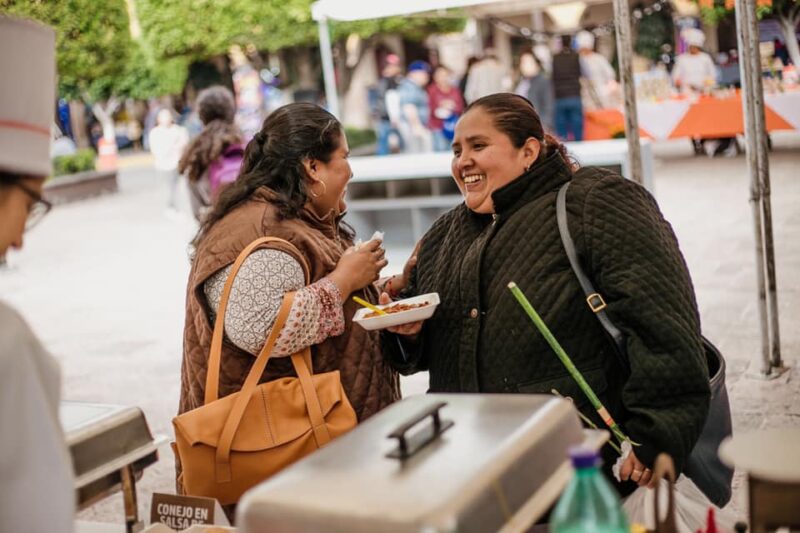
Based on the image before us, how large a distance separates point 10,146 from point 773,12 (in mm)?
5774

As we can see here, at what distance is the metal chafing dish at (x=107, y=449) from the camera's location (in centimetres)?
254

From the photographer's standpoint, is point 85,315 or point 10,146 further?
point 85,315

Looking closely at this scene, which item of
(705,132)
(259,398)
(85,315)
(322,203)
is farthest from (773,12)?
(705,132)

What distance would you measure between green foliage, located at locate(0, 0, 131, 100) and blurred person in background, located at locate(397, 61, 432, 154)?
8.60 m

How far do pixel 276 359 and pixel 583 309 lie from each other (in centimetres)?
92

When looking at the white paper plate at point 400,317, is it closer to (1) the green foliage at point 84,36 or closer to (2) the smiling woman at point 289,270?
(2) the smiling woman at point 289,270

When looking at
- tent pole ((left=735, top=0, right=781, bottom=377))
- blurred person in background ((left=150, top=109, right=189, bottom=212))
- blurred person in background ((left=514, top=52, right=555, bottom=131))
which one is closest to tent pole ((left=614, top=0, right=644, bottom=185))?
tent pole ((left=735, top=0, right=781, bottom=377))

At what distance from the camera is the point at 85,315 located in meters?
9.79

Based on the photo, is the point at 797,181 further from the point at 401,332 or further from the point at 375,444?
the point at 375,444

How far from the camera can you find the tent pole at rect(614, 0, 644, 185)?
4.81 meters

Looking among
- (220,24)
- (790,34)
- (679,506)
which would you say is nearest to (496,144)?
(679,506)

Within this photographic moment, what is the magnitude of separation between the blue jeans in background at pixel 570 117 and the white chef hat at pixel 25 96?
48.3 ft

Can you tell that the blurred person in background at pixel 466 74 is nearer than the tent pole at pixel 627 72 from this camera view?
No

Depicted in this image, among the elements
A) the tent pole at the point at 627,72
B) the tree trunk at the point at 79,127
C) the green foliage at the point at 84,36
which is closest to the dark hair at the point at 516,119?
the tent pole at the point at 627,72
